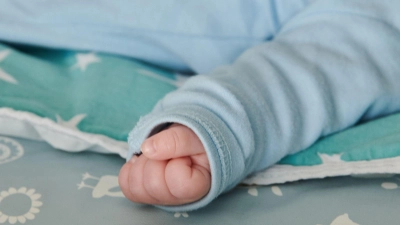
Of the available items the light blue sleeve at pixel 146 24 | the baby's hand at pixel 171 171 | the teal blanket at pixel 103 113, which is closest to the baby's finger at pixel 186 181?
the baby's hand at pixel 171 171

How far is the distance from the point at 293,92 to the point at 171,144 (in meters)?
0.22

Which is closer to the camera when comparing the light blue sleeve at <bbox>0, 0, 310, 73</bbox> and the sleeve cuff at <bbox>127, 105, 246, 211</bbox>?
the sleeve cuff at <bbox>127, 105, 246, 211</bbox>

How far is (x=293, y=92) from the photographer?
66cm

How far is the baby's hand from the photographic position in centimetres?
52

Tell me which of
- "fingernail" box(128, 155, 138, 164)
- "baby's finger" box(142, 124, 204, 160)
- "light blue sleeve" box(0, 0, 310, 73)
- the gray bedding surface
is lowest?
A: the gray bedding surface

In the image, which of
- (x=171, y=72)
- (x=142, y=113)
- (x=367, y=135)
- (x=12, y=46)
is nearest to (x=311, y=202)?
(x=367, y=135)

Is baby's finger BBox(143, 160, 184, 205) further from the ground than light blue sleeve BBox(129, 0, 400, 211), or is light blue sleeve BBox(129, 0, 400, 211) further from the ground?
light blue sleeve BBox(129, 0, 400, 211)

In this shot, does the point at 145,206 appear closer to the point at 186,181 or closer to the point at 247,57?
the point at 186,181

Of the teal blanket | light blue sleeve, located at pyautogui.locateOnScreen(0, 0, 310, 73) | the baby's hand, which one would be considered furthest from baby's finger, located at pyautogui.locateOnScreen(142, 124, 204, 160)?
light blue sleeve, located at pyautogui.locateOnScreen(0, 0, 310, 73)

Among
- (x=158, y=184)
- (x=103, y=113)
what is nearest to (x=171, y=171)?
(x=158, y=184)

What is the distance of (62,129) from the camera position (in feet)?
2.09

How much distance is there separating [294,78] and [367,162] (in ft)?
0.49

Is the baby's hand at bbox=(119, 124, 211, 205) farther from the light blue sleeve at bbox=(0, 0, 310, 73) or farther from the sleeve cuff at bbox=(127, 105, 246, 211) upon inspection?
the light blue sleeve at bbox=(0, 0, 310, 73)

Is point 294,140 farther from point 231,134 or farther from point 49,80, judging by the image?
point 49,80
